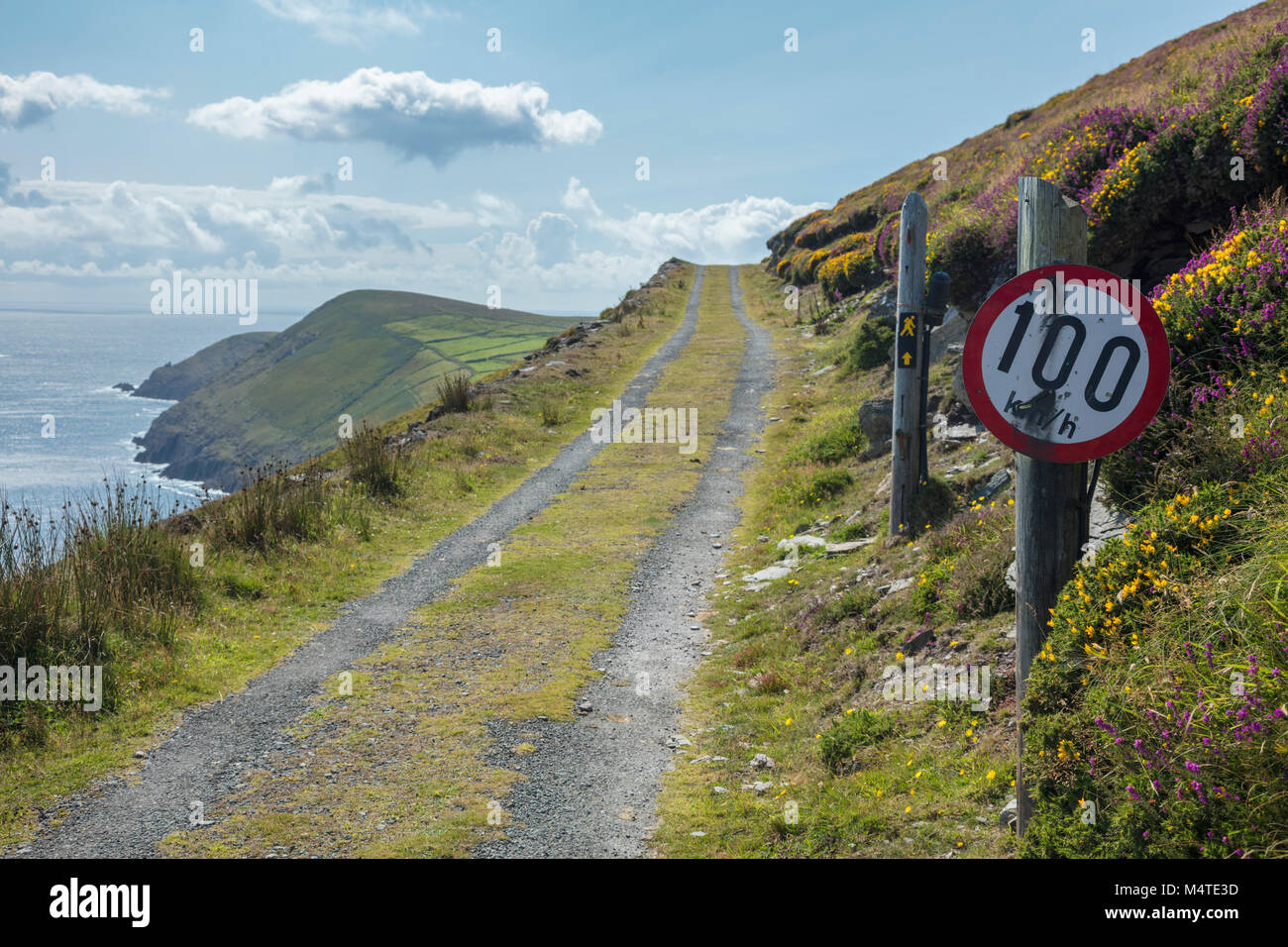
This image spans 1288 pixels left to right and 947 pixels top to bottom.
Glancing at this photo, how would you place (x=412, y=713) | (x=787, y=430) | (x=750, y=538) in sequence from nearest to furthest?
1. (x=412, y=713)
2. (x=750, y=538)
3. (x=787, y=430)

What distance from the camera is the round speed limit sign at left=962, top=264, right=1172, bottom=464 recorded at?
12.2 ft

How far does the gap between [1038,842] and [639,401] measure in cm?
2083

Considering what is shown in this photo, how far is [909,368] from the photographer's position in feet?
35.0

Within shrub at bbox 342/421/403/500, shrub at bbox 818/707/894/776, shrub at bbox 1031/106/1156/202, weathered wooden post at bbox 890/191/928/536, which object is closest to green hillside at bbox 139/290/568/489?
shrub at bbox 342/421/403/500

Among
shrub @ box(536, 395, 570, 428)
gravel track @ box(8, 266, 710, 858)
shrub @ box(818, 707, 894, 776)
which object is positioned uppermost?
shrub @ box(536, 395, 570, 428)

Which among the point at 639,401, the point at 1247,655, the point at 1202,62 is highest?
the point at 1202,62

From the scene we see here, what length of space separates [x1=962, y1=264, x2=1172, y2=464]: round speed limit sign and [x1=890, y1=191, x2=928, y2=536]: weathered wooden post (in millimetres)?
6492

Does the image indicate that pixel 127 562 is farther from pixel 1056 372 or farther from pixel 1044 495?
pixel 1056 372

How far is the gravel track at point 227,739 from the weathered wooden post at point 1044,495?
3521 mm

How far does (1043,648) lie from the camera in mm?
4430

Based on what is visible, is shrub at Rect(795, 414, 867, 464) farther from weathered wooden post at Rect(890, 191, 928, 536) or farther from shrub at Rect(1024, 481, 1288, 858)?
shrub at Rect(1024, 481, 1288, 858)
